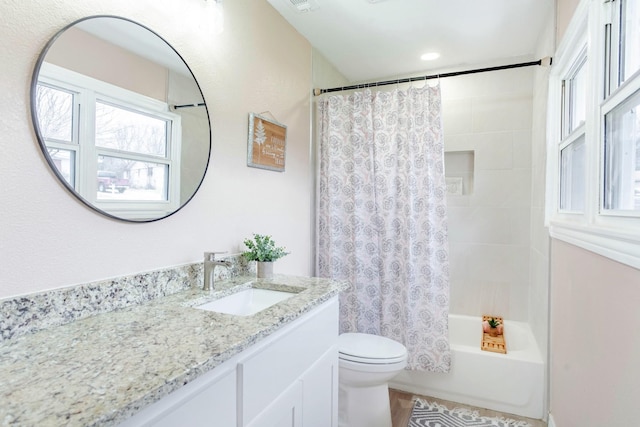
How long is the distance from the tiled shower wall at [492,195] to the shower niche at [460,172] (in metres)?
0.02

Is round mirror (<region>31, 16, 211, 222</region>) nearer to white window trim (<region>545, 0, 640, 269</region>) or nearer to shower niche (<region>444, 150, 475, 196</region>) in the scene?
white window trim (<region>545, 0, 640, 269</region>)

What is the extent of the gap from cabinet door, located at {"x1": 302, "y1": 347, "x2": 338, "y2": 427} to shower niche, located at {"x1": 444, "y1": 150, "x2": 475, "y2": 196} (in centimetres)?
197

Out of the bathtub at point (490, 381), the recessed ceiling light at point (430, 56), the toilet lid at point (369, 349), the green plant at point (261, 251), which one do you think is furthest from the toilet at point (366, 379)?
the recessed ceiling light at point (430, 56)

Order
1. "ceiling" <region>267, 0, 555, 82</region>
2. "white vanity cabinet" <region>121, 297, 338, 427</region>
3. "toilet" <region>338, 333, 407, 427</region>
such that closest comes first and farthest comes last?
1. "white vanity cabinet" <region>121, 297, 338, 427</region>
2. "toilet" <region>338, 333, 407, 427</region>
3. "ceiling" <region>267, 0, 555, 82</region>

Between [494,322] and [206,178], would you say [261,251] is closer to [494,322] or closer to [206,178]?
[206,178]

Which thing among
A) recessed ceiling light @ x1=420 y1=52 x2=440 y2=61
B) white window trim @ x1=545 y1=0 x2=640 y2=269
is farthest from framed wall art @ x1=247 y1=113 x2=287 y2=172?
white window trim @ x1=545 y1=0 x2=640 y2=269

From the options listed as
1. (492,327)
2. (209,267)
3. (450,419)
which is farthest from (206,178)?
(492,327)

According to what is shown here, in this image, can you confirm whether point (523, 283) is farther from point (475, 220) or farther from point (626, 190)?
point (626, 190)

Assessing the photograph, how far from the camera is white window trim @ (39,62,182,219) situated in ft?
3.40

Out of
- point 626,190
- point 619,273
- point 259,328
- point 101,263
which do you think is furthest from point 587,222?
point 101,263

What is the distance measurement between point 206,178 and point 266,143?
518 millimetres

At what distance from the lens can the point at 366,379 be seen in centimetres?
183

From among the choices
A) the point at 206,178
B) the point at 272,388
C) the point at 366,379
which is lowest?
the point at 366,379

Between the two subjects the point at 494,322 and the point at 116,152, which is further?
the point at 494,322
